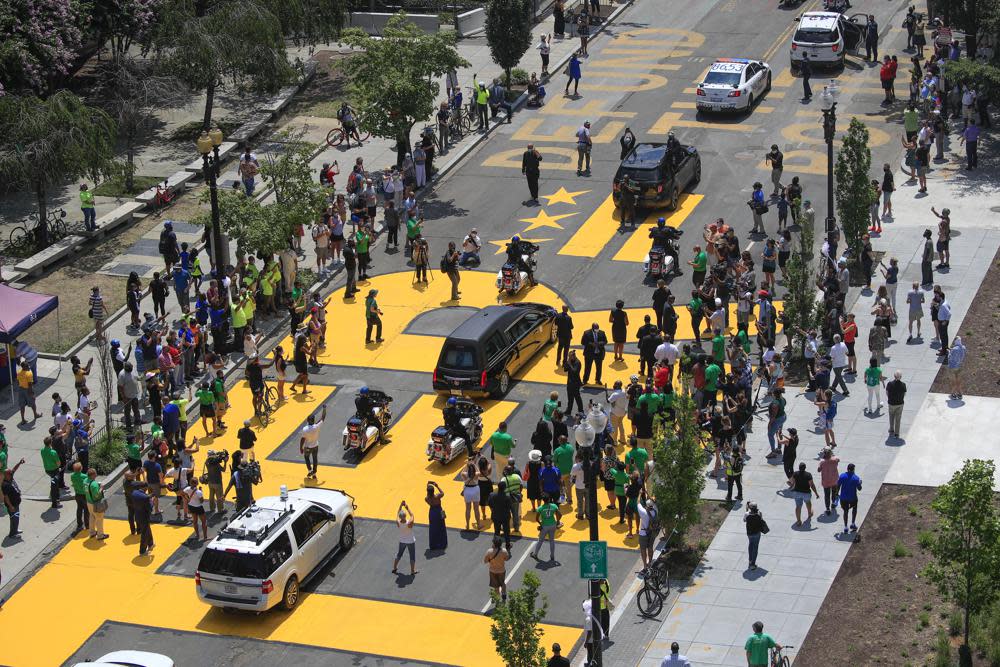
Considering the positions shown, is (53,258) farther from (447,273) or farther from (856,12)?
(856,12)

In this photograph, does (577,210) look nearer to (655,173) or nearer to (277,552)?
(655,173)

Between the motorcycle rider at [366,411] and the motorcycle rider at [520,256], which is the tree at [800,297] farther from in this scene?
the motorcycle rider at [366,411]

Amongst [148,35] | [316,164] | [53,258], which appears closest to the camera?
[53,258]

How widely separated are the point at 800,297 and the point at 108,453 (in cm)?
1591

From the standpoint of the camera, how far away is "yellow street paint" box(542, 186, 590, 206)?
152 feet

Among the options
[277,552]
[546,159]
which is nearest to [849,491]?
[277,552]

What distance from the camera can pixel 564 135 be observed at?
5109 cm

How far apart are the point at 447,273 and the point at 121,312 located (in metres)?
8.72

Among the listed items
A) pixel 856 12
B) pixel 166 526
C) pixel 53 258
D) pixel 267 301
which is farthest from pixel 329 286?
pixel 856 12

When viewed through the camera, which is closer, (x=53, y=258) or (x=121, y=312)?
(x=121, y=312)

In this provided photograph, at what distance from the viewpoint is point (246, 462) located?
3194 cm

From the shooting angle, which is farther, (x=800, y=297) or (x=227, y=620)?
(x=800, y=297)

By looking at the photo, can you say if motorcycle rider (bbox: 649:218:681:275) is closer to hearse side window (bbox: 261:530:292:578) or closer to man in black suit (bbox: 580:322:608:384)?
man in black suit (bbox: 580:322:608:384)

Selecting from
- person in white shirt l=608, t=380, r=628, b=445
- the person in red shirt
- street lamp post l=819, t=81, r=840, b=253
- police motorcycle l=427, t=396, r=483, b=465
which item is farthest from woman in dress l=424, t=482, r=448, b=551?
street lamp post l=819, t=81, r=840, b=253
